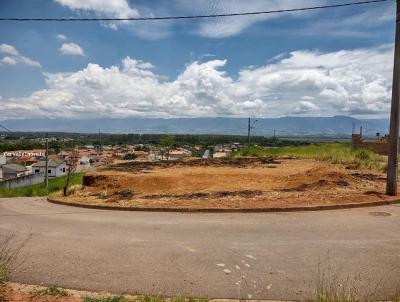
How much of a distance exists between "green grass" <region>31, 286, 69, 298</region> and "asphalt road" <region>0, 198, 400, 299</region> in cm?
35

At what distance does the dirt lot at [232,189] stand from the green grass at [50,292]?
568 cm

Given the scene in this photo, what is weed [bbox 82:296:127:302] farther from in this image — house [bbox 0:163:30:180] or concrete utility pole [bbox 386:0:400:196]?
house [bbox 0:163:30:180]

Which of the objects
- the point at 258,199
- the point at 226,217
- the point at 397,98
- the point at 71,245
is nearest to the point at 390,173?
the point at 397,98

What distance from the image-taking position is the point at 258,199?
10539mm

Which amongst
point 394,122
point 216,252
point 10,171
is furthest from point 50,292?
point 10,171

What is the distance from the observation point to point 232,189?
12.6m

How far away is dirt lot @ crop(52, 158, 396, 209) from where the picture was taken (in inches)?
406

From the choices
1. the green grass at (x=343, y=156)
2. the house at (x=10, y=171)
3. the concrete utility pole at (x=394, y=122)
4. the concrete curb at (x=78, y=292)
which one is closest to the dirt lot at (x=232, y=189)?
the concrete utility pole at (x=394, y=122)

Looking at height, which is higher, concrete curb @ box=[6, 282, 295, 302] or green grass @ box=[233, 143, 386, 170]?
green grass @ box=[233, 143, 386, 170]

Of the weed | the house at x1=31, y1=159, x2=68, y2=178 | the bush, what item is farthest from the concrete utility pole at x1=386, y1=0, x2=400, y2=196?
the house at x1=31, y1=159, x2=68, y2=178

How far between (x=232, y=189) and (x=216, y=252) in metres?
6.48

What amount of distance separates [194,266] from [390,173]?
7568mm

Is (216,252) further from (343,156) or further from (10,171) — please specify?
(10,171)

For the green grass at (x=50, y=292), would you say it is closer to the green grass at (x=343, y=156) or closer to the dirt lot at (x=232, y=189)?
the dirt lot at (x=232, y=189)
